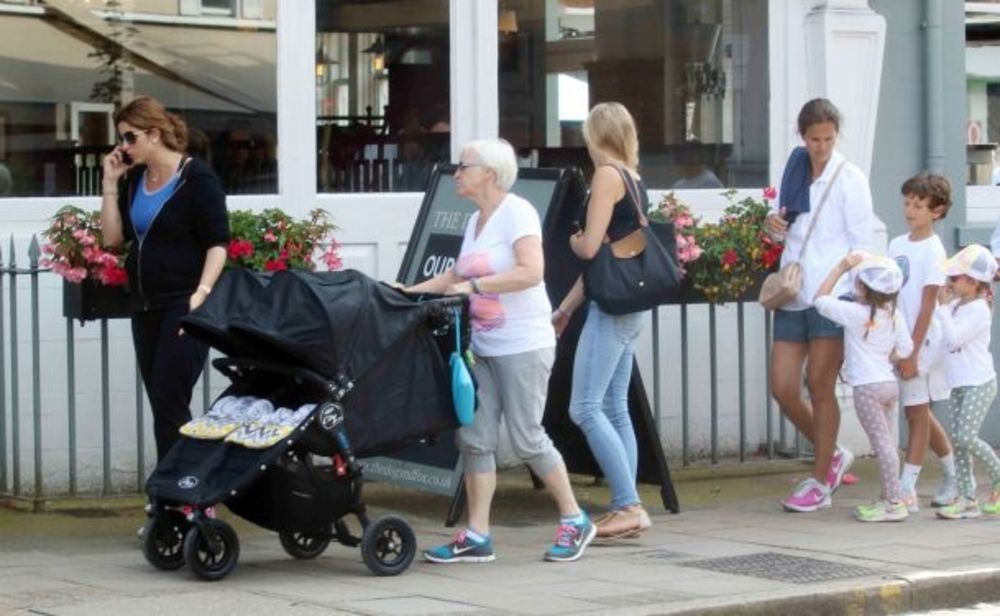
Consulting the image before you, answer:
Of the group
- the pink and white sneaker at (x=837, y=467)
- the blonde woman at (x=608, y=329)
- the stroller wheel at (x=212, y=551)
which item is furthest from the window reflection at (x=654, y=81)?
the stroller wheel at (x=212, y=551)

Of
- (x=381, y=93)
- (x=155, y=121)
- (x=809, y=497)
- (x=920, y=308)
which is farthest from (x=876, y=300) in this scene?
(x=155, y=121)

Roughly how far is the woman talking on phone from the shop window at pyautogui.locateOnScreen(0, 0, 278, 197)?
5.68 feet

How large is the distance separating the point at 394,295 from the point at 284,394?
1.92ft

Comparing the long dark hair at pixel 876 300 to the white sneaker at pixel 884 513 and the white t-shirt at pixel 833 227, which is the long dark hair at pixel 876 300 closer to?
the white t-shirt at pixel 833 227

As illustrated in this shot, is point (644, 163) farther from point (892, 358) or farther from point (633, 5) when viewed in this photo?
point (892, 358)

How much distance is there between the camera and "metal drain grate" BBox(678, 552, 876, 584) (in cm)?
818

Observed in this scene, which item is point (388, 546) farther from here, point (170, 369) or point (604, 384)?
point (604, 384)

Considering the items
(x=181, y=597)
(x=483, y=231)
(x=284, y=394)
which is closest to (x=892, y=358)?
(x=483, y=231)

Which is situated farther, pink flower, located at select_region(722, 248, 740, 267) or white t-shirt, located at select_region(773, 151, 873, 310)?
pink flower, located at select_region(722, 248, 740, 267)

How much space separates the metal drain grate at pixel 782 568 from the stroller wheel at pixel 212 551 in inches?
75.3

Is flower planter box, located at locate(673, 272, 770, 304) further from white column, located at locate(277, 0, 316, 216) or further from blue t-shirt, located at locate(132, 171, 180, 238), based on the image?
blue t-shirt, located at locate(132, 171, 180, 238)

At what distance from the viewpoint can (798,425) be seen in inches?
403

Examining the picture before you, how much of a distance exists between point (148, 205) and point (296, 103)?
2.30 m

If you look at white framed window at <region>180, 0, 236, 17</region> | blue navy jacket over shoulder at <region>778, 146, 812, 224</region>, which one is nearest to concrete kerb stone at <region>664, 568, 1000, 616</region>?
blue navy jacket over shoulder at <region>778, 146, 812, 224</region>
